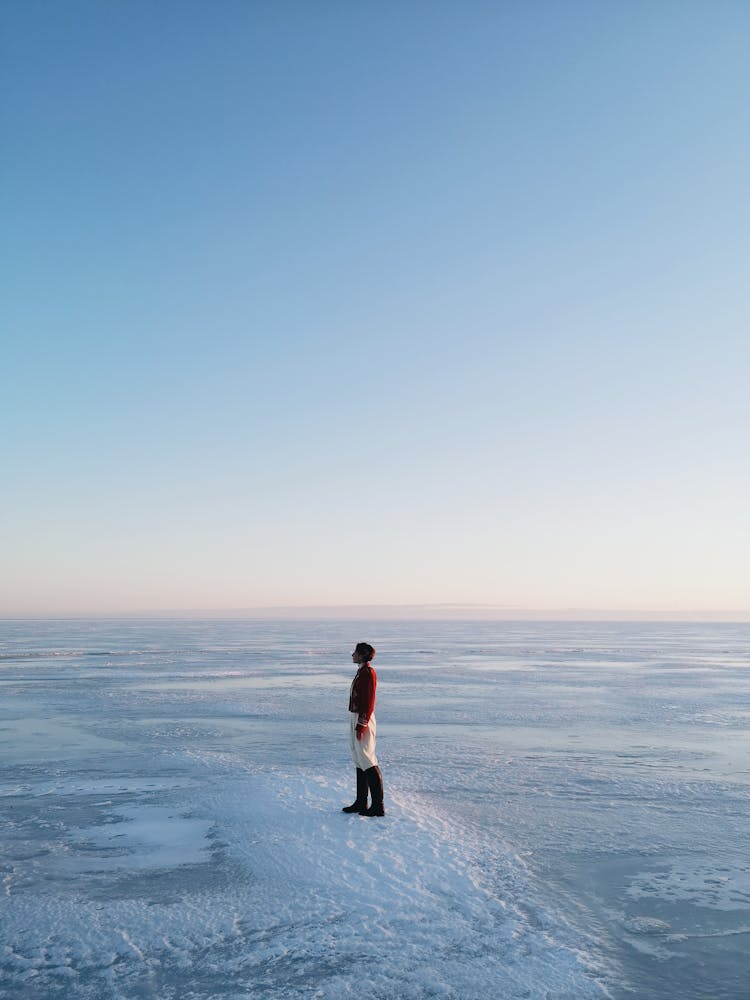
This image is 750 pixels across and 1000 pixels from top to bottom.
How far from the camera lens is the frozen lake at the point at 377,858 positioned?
353 centimetres

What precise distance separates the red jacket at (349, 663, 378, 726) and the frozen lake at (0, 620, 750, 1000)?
2.76 ft

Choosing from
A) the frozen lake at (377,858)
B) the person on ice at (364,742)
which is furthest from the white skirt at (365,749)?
the frozen lake at (377,858)

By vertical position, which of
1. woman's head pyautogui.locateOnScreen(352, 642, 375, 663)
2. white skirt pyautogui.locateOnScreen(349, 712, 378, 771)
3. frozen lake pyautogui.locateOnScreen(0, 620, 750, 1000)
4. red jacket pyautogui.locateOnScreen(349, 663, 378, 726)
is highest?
woman's head pyautogui.locateOnScreen(352, 642, 375, 663)

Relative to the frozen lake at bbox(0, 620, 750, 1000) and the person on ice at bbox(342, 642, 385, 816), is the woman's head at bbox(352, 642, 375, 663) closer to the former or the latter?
the person on ice at bbox(342, 642, 385, 816)

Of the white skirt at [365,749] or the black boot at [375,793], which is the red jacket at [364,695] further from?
the black boot at [375,793]

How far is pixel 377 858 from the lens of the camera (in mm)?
4996

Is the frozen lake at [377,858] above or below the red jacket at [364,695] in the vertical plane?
below

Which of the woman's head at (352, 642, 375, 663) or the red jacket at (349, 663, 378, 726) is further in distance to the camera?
the woman's head at (352, 642, 375, 663)

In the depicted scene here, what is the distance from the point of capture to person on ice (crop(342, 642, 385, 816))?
19.4ft

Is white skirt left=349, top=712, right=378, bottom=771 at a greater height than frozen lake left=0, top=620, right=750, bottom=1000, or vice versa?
white skirt left=349, top=712, right=378, bottom=771

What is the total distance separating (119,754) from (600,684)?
1216 centimetres

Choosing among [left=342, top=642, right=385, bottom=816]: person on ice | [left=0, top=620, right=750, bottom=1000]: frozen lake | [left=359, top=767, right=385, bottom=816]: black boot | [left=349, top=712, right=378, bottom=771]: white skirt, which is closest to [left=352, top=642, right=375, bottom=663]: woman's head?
[left=342, top=642, right=385, bottom=816]: person on ice

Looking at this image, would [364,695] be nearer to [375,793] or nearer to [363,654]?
[363,654]

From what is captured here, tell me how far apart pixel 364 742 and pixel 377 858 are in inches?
41.8
